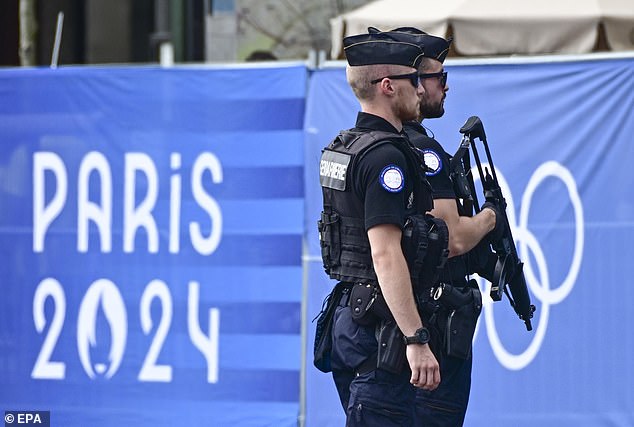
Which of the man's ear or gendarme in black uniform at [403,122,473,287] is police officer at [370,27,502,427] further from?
the man's ear

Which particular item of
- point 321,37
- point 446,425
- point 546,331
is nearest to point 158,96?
point 546,331

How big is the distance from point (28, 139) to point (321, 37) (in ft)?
16.8

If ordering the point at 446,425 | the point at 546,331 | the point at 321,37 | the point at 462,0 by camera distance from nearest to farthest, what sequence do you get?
the point at 446,425, the point at 546,331, the point at 462,0, the point at 321,37

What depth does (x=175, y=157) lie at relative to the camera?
703cm

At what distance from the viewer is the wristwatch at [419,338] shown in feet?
14.4

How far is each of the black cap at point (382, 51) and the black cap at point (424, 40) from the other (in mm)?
31

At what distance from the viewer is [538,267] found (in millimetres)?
6520

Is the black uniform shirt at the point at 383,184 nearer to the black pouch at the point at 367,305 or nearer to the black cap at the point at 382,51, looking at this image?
the black pouch at the point at 367,305

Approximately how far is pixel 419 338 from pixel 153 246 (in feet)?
9.71

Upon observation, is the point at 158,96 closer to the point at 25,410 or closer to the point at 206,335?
the point at 206,335

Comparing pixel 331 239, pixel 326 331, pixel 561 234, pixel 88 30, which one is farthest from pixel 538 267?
pixel 88 30

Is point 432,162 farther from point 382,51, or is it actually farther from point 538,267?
point 538,267

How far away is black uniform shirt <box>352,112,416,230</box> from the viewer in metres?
4.37

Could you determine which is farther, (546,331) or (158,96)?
(158,96)
